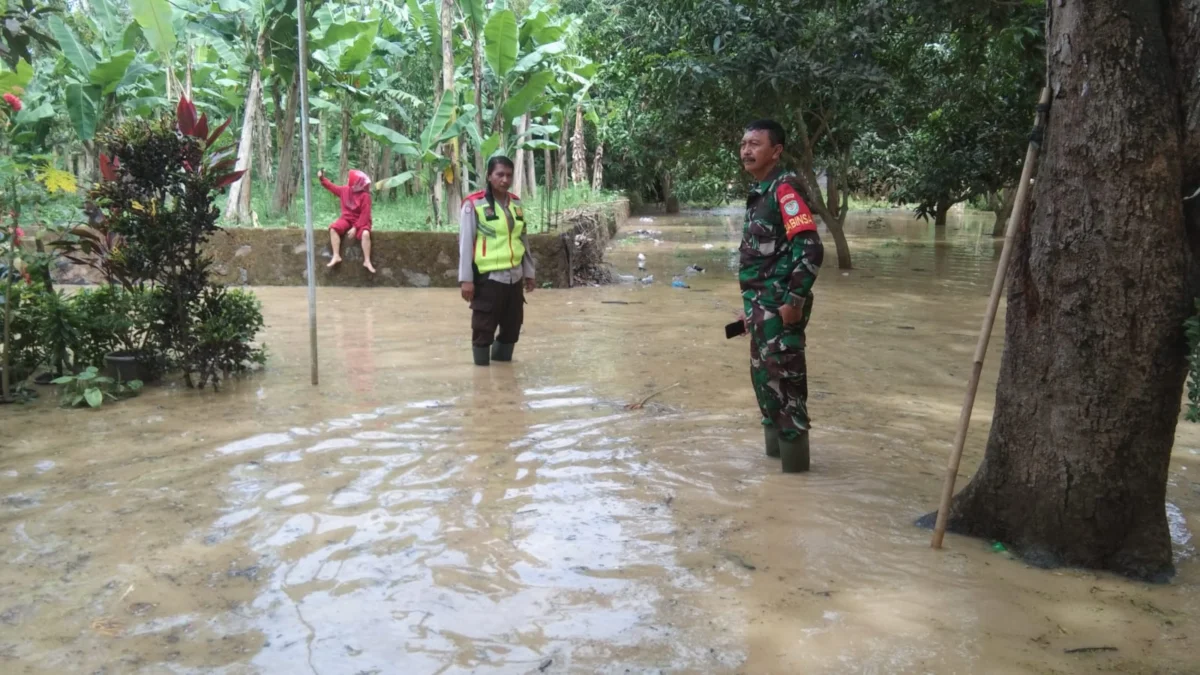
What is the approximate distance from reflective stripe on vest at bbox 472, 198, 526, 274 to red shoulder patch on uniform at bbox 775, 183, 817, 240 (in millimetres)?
2880

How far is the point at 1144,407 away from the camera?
10.7 ft

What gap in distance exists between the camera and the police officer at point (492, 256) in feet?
22.1

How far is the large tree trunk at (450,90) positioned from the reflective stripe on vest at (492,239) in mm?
6055

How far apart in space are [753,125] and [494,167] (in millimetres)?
2663

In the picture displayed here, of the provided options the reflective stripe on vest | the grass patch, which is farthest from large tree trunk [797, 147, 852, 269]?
the reflective stripe on vest

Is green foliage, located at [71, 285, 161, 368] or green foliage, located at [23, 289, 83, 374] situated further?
green foliage, located at [71, 285, 161, 368]

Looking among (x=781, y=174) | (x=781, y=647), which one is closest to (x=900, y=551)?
(x=781, y=647)

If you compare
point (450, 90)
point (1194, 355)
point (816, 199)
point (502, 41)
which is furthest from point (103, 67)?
point (1194, 355)

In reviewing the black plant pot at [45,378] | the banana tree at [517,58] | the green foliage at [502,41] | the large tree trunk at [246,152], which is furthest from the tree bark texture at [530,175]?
the black plant pot at [45,378]

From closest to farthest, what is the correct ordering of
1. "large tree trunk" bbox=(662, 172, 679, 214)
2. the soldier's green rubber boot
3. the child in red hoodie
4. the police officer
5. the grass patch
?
1. the soldier's green rubber boot
2. the police officer
3. the child in red hoodie
4. the grass patch
5. "large tree trunk" bbox=(662, 172, 679, 214)

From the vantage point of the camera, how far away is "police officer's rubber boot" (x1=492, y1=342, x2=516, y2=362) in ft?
23.5

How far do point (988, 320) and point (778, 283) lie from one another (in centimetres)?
113

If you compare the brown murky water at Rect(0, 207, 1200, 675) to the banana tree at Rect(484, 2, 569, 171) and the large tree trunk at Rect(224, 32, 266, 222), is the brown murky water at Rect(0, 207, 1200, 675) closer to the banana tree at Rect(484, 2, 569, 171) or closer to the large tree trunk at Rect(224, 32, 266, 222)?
the large tree trunk at Rect(224, 32, 266, 222)

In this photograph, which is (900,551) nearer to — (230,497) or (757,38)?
(230,497)
